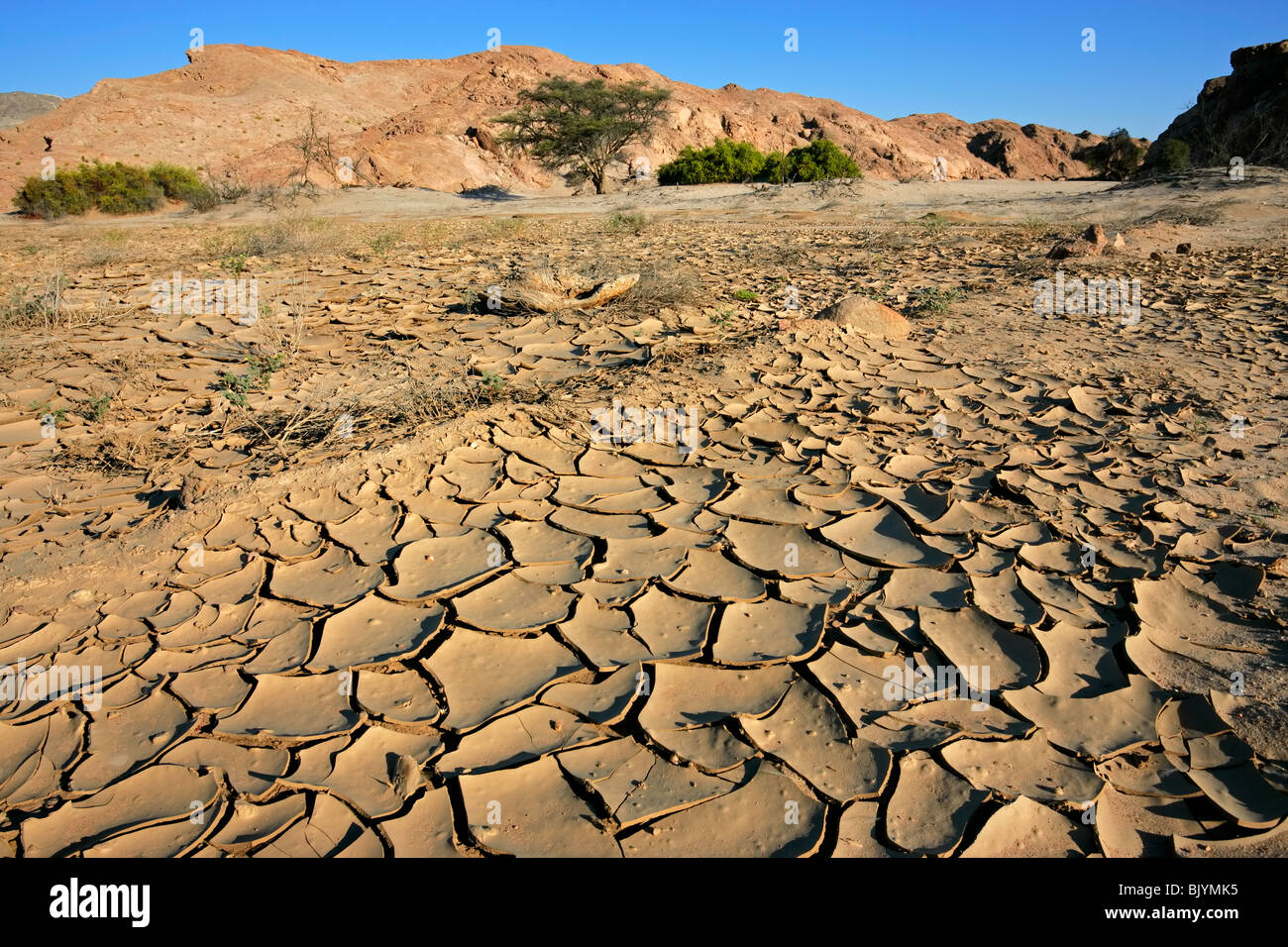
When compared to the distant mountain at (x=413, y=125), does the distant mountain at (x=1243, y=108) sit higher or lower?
lower

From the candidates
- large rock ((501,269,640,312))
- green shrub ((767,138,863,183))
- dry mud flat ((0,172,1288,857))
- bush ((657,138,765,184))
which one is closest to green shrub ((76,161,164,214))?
bush ((657,138,765,184))

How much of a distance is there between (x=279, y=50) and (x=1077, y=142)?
42279 millimetres

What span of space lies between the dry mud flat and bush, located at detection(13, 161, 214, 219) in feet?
50.2

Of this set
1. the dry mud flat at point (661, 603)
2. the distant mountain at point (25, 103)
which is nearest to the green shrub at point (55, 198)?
the dry mud flat at point (661, 603)

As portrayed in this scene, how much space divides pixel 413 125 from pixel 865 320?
103ft

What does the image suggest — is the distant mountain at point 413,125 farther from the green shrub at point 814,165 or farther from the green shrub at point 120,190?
the green shrub at point 814,165

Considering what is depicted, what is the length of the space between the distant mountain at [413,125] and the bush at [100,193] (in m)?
7.12

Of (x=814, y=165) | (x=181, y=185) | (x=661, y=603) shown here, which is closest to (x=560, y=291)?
(x=661, y=603)

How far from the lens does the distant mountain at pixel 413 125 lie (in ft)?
84.8

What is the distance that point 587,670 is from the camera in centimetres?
175

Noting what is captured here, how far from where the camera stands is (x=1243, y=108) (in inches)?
676

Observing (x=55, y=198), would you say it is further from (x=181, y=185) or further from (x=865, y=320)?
(x=865, y=320)

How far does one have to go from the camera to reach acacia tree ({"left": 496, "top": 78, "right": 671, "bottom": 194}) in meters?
19.6
